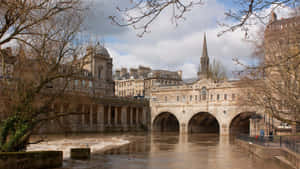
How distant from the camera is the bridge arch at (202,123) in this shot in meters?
67.6

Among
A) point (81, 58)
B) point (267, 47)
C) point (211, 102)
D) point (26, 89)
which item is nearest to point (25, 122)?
point (26, 89)

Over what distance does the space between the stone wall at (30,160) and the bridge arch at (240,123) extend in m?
45.7

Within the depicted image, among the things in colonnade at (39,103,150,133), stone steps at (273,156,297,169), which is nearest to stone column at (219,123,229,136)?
colonnade at (39,103,150,133)

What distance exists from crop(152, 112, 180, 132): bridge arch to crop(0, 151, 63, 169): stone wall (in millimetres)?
54980

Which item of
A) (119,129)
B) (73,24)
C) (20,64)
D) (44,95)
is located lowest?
(119,129)

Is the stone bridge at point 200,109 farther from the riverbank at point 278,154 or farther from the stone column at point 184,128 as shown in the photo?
the riverbank at point 278,154

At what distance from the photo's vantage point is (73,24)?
17.6 meters

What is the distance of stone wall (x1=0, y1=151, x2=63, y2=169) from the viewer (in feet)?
50.4

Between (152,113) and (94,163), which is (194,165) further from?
(152,113)

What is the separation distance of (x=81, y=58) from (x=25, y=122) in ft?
13.7

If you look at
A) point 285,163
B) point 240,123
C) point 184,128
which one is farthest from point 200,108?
point 285,163

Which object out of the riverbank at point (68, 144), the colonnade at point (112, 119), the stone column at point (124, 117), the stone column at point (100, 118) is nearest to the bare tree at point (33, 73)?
the riverbank at point (68, 144)

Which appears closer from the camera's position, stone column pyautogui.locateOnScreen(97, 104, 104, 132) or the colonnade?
the colonnade

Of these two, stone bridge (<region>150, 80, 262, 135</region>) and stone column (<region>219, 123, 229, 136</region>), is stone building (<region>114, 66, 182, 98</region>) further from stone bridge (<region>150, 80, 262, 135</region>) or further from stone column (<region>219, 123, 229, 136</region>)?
stone column (<region>219, 123, 229, 136</region>)
